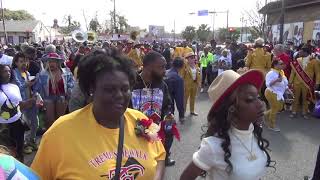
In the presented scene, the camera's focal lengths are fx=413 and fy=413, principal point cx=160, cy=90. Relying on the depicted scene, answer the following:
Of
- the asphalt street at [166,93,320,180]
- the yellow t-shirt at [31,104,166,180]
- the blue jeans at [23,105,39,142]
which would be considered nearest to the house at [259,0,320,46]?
the asphalt street at [166,93,320,180]

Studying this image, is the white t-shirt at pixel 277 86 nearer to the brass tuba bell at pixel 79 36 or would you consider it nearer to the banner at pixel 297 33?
the brass tuba bell at pixel 79 36

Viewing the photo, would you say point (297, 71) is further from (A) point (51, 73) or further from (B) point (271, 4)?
(B) point (271, 4)

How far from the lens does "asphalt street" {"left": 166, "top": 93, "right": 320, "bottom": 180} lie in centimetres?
616

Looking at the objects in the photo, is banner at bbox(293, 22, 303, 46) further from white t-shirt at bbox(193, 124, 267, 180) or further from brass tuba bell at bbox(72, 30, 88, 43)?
white t-shirt at bbox(193, 124, 267, 180)

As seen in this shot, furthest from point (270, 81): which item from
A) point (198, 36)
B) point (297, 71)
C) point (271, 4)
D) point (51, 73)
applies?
point (198, 36)

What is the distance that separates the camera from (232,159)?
102 inches

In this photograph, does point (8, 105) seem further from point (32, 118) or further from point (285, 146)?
point (285, 146)

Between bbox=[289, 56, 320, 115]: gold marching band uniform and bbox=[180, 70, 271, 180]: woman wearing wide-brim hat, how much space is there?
828 centimetres

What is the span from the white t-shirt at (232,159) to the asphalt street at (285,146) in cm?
328

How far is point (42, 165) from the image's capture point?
2.21m

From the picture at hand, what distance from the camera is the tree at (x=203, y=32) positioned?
8851 cm

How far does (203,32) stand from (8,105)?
284ft

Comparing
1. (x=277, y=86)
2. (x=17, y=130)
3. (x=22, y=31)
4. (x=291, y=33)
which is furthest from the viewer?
(x=22, y=31)

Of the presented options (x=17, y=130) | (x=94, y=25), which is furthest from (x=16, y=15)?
(x=17, y=130)
